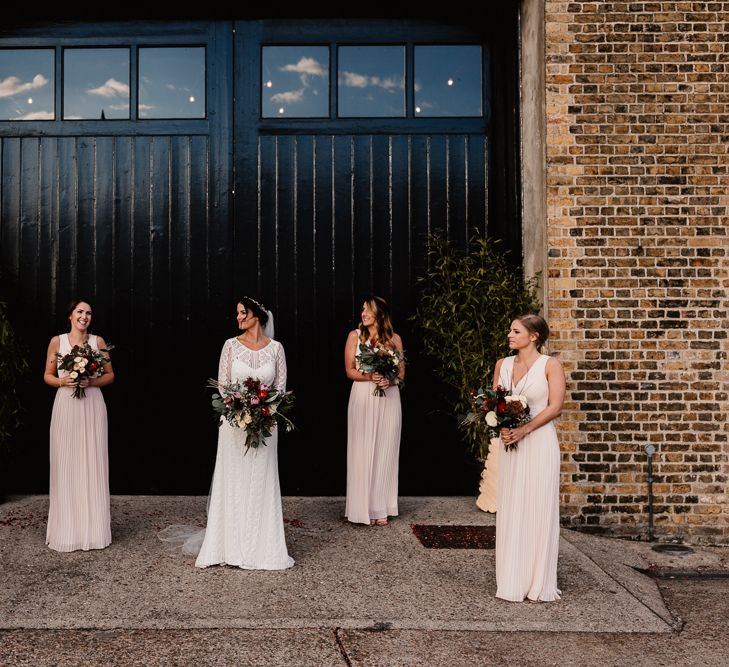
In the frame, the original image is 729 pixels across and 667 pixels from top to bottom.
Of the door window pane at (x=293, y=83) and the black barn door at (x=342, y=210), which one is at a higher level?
the door window pane at (x=293, y=83)

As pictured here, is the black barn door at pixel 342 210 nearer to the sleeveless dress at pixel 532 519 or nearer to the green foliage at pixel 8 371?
the green foliage at pixel 8 371

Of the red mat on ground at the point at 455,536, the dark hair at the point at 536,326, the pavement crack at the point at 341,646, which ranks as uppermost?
the dark hair at the point at 536,326

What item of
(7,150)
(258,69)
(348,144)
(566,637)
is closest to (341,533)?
(566,637)

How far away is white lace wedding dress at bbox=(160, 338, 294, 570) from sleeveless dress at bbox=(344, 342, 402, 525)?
1165 mm

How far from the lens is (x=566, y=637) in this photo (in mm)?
4332

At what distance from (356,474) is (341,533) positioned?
21.9 inches

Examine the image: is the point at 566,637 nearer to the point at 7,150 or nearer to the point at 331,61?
the point at 331,61

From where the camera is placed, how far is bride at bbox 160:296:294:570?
17.7 ft

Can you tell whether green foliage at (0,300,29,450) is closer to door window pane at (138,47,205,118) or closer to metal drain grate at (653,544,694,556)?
door window pane at (138,47,205,118)

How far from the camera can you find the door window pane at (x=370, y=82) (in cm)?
789

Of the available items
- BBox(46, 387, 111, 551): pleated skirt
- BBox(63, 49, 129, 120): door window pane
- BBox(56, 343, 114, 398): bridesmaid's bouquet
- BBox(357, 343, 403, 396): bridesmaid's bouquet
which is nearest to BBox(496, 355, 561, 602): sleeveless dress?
BBox(357, 343, 403, 396): bridesmaid's bouquet

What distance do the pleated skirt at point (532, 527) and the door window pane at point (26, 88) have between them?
6271mm

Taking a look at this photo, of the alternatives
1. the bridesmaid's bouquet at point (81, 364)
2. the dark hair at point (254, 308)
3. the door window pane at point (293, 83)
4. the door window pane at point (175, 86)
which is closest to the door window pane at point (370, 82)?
the door window pane at point (293, 83)

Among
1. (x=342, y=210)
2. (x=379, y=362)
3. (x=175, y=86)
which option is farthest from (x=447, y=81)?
(x=379, y=362)
